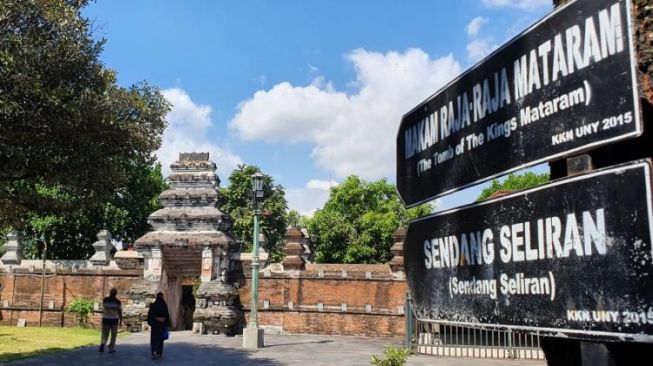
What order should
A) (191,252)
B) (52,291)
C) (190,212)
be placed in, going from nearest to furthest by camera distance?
1. (191,252)
2. (190,212)
3. (52,291)

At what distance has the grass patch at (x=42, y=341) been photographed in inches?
508

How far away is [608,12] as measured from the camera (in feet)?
5.15

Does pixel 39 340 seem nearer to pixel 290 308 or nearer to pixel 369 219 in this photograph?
pixel 290 308

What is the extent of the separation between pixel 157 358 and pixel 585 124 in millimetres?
12687

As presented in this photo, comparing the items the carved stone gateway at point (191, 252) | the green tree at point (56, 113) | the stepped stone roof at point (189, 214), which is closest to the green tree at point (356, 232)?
the carved stone gateway at point (191, 252)

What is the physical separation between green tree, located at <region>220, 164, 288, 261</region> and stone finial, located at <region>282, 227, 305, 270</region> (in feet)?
65.7

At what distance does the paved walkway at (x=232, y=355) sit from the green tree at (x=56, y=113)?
355 centimetres

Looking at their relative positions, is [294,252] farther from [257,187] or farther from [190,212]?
[257,187]

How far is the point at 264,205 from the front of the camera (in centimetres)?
4391

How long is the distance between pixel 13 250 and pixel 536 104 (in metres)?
26.5

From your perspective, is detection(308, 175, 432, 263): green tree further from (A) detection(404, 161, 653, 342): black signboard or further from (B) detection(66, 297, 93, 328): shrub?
(A) detection(404, 161, 653, 342): black signboard

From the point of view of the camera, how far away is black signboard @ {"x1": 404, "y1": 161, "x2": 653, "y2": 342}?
141cm

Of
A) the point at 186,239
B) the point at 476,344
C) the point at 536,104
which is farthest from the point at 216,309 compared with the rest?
the point at 536,104

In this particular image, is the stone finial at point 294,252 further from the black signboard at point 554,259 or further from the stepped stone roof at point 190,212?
the black signboard at point 554,259
